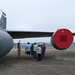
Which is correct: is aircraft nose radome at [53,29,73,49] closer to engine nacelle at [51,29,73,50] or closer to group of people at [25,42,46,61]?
engine nacelle at [51,29,73,50]

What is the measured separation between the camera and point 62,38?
13328 millimetres

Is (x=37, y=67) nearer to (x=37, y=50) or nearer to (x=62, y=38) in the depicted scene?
(x=62, y=38)

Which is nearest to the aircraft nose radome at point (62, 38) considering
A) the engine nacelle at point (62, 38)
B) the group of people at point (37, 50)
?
the engine nacelle at point (62, 38)

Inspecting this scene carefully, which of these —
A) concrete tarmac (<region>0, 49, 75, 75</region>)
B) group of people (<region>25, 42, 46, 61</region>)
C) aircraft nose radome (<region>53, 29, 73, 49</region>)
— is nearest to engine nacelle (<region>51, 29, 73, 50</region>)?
aircraft nose radome (<region>53, 29, 73, 49</region>)

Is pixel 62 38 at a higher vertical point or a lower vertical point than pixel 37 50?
higher

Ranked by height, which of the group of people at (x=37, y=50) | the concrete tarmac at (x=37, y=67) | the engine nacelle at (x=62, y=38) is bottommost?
the concrete tarmac at (x=37, y=67)

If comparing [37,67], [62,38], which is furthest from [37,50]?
[37,67]

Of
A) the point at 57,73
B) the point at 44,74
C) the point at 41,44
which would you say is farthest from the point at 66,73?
the point at 41,44

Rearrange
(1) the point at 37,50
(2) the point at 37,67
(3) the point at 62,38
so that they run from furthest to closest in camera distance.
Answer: (1) the point at 37,50, (3) the point at 62,38, (2) the point at 37,67

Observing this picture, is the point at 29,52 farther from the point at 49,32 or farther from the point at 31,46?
the point at 49,32

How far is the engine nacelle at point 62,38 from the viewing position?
43.7ft

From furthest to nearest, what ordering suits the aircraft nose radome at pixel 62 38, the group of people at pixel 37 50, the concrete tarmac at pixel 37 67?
the group of people at pixel 37 50, the aircraft nose radome at pixel 62 38, the concrete tarmac at pixel 37 67

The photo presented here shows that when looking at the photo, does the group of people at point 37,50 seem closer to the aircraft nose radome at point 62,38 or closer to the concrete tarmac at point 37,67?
the concrete tarmac at point 37,67

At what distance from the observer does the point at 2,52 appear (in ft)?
31.3
